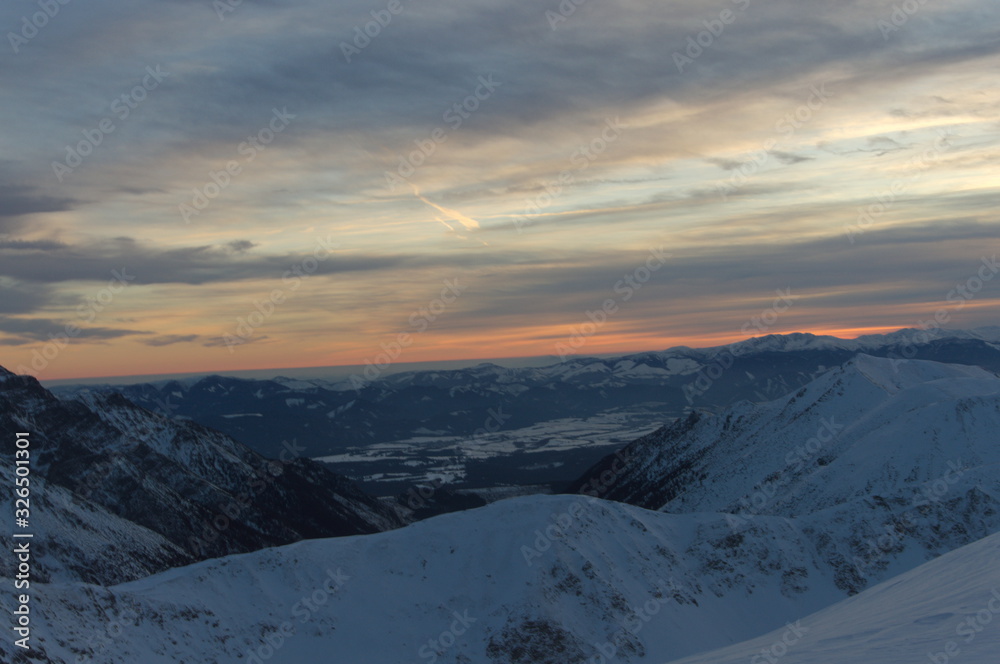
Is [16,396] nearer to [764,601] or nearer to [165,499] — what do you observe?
[165,499]

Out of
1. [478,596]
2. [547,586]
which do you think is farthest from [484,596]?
[547,586]

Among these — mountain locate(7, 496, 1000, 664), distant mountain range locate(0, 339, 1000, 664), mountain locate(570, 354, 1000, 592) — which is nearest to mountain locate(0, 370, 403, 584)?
distant mountain range locate(0, 339, 1000, 664)

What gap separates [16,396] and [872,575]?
639ft

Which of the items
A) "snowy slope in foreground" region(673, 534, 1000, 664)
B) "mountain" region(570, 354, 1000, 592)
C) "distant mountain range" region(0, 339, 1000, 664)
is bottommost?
"mountain" region(570, 354, 1000, 592)

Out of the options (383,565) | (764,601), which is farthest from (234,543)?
(764,601)

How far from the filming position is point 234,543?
167500 mm

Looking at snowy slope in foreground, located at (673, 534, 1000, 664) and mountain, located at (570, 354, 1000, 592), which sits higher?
snowy slope in foreground, located at (673, 534, 1000, 664)

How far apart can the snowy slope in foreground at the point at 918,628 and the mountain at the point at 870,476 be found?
1963 inches

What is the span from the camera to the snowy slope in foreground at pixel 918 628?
21344 millimetres

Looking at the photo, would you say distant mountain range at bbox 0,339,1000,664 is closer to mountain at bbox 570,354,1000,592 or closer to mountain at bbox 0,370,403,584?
mountain at bbox 570,354,1000,592

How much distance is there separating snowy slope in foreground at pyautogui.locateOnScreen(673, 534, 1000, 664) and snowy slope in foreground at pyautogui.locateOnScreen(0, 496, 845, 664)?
3308cm

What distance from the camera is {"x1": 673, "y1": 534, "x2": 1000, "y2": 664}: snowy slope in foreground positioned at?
21.3m

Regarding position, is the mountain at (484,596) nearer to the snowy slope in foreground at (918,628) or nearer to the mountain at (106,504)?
the snowy slope in foreground at (918,628)

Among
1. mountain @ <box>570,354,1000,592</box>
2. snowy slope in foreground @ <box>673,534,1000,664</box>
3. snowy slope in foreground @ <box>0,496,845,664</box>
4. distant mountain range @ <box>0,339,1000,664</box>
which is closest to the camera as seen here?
snowy slope in foreground @ <box>673,534,1000,664</box>
